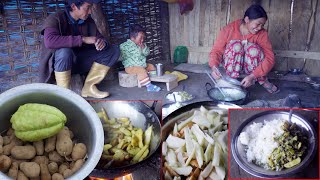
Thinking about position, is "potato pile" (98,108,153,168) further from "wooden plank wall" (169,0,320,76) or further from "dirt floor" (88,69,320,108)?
"wooden plank wall" (169,0,320,76)

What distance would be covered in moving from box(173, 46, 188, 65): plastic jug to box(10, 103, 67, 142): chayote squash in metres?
0.72

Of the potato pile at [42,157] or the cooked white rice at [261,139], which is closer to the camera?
the potato pile at [42,157]

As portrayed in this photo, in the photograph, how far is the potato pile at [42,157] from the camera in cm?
99

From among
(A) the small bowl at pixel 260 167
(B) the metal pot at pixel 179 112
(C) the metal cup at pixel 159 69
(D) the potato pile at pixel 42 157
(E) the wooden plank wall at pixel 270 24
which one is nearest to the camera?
(D) the potato pile at pixel 42 157

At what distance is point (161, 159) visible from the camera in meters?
1.38

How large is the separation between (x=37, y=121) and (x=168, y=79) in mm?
814

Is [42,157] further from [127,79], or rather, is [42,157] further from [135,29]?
[135,29]

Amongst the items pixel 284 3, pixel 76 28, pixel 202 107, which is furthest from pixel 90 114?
pixel 284 3

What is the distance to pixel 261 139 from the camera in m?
1.27

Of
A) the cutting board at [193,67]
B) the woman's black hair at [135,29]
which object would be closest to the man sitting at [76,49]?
the woman's black hair at [135,29]

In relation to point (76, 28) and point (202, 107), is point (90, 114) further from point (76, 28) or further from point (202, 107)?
point (202, 107)

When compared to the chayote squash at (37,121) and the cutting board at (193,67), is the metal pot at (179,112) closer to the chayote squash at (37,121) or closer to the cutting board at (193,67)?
the cutting board at (193,67)

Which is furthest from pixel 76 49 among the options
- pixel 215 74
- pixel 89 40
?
pixel 215 74

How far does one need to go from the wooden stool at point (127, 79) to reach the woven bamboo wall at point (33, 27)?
158 mm
